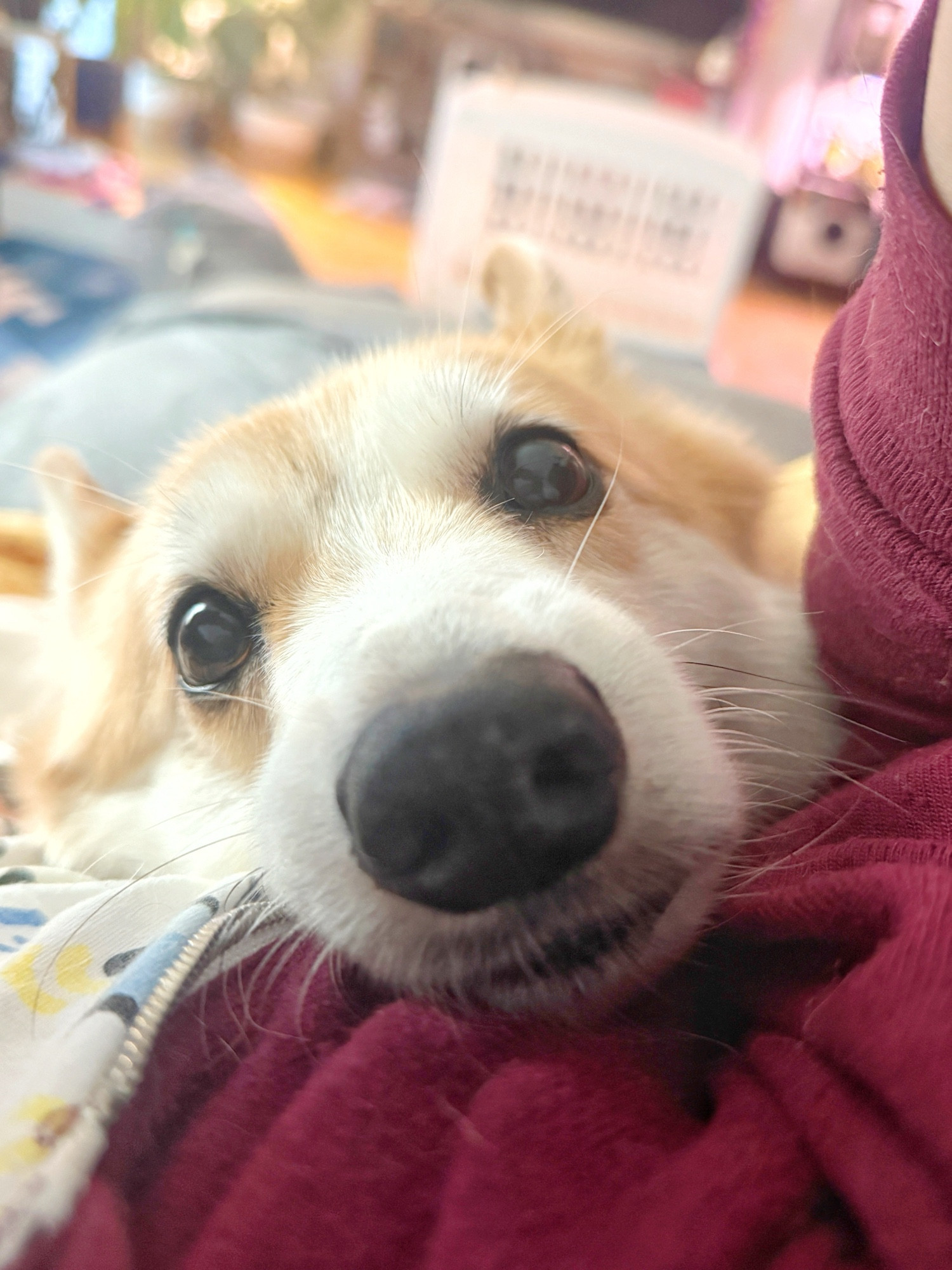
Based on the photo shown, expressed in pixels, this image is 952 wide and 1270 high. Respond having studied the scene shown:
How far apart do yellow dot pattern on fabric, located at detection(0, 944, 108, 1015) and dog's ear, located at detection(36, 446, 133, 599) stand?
755 millimetres

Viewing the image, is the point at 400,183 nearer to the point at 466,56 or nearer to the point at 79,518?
the point at 466,56

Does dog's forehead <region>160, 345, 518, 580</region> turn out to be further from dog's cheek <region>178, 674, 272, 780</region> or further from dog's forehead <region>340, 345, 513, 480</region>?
dog's cheek <region>178, 674, 272, 780</region>

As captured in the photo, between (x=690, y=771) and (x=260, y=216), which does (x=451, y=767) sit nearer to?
(x=690, y=771)

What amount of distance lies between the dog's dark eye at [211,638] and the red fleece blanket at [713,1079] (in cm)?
39

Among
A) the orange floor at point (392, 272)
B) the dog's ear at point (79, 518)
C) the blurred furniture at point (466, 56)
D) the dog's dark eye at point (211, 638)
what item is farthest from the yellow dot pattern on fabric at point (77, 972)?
the blurred furniture at point (466, 56)

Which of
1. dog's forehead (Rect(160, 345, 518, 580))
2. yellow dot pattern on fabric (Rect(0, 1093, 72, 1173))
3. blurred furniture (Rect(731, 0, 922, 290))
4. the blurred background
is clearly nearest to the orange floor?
the blurred background

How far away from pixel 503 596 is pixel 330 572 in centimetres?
26

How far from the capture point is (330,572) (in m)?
0.90

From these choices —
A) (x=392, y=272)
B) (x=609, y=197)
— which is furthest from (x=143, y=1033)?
(x=392, y=272)

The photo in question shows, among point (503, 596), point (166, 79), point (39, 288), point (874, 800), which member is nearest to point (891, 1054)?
point (874, 800)

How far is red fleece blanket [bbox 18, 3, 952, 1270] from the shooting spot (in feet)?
1.47

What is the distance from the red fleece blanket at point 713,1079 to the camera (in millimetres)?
449

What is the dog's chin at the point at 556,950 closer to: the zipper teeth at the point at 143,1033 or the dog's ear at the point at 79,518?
the zipper teeth at the point at 143,1033

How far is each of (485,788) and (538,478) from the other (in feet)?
1.76
